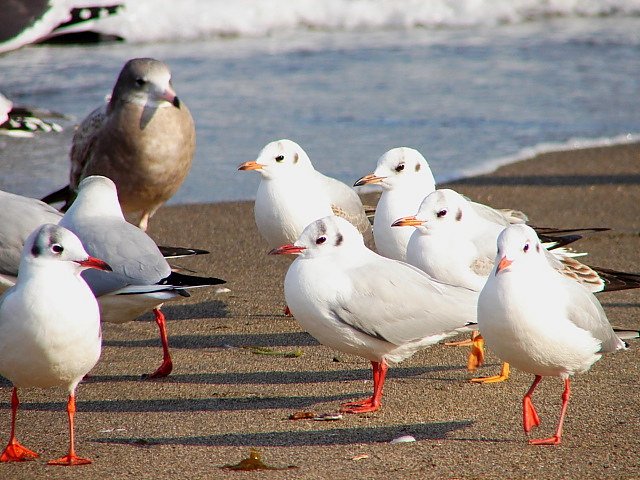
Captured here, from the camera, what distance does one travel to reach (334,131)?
1046 centimetres

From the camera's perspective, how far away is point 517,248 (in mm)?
3705

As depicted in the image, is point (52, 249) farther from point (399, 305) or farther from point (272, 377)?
point (399, 305)

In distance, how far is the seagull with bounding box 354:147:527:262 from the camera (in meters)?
5.36

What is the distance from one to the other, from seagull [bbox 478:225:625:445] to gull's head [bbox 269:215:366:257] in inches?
30.3

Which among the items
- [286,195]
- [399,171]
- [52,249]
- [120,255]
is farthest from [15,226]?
[399,171]

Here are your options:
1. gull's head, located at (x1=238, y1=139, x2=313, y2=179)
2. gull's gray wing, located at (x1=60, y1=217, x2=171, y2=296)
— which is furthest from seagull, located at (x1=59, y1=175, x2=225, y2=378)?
gull's head, located at (x1=238, y1=139, x2=313, y2=179)

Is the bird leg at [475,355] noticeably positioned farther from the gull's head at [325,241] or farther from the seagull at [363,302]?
the gull's head at [325,241]

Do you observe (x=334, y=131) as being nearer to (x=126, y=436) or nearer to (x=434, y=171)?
(x=434, y=171)

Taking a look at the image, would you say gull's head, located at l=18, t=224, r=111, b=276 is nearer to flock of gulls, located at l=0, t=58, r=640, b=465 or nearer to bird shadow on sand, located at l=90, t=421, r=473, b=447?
flock of gulls, located at l=0, t=58, r=640, b=465

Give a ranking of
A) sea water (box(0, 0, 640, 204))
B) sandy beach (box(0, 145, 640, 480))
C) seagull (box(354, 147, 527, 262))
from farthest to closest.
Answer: sea water (box(0, 0, 640, 204)) < seagull (box(354, 147, 527, 262)) < sandy beach (box(0, 145, 640, 480))

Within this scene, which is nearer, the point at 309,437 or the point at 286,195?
the point at 309,437

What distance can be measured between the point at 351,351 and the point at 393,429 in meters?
0.46

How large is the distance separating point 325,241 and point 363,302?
1.10 feet

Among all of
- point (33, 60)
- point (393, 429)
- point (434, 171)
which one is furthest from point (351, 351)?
point (33, 60)
